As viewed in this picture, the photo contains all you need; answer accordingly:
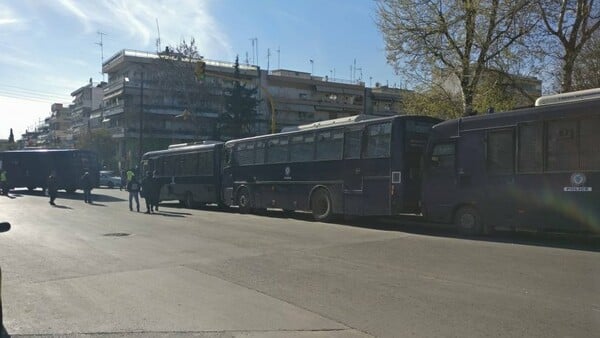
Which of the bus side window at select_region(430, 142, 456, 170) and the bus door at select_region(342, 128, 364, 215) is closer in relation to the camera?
the bus side window at select_region(430, 142, 456, 170)

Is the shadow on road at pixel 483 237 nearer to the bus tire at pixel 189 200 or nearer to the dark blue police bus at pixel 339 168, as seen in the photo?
the dark blue police bus at pixel 339 168

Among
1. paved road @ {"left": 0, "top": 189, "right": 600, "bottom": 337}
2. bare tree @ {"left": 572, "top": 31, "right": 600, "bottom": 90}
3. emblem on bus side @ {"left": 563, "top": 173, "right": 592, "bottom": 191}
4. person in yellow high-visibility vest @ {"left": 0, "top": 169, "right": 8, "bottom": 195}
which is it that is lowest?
paved road @ {"left": 0, "top": 189, "right": 600, "bottom": 337}

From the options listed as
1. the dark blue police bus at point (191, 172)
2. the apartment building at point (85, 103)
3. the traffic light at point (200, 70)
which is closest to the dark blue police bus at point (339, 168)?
the dark blue police bus at point (191, 172)

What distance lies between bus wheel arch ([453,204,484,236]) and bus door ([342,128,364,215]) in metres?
3.26

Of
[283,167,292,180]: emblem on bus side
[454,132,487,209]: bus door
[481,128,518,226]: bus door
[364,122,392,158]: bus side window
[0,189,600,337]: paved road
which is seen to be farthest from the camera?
[283,167,292,180]: emblem on bus side

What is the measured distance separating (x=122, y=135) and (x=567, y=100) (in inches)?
2812

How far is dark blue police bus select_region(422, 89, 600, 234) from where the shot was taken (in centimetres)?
1230

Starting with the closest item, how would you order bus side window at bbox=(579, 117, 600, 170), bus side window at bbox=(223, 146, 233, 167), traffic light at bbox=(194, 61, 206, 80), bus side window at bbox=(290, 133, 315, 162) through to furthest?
bus side window at bbox=(579, 117, 600, 170)
bus side window at bbox=(290, 133, 315, 162)
bus side window at bbox=(223, 146, 233, 167)
traffic light at bbox=(194, 61, 206, 80)

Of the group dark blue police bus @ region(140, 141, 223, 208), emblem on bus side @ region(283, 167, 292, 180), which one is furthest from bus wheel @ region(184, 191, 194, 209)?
emblem on bus side @ region(283, 167, 292, 180)

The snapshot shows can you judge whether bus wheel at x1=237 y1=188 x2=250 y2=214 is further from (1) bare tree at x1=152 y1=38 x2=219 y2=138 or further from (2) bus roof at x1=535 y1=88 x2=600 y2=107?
(1) bare tree at x1=152 y1=38 x2=219 y2=138

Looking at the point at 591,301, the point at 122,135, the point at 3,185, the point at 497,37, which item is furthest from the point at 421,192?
the point at 122,135

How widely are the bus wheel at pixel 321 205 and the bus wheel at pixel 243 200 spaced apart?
15.4 feet

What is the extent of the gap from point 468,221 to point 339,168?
16.5 feet

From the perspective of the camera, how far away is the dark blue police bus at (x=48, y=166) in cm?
3759
